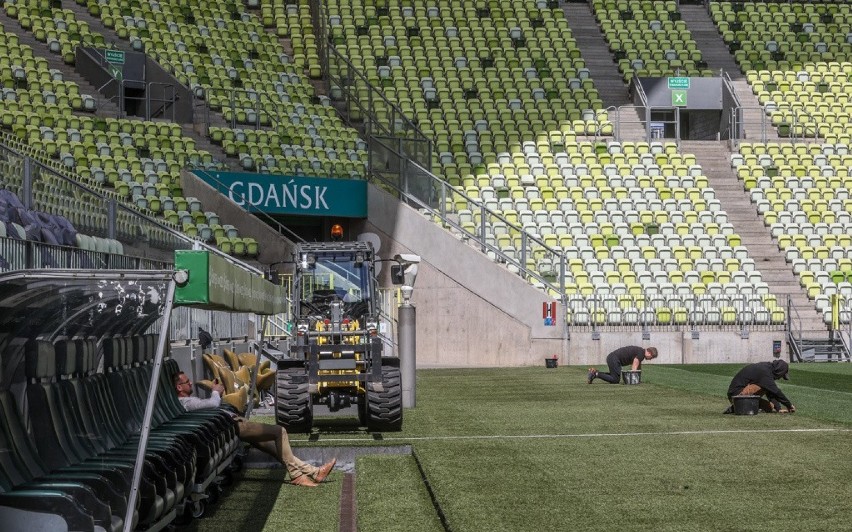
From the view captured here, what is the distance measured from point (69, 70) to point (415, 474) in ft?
86.0

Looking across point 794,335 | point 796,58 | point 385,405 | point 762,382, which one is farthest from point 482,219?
point 385,405

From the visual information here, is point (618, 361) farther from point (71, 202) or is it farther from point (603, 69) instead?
point (603, 69)

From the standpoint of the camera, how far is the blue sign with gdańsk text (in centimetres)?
3191

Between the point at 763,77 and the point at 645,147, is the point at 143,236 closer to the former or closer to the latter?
the point at 645,147

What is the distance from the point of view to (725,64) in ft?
147

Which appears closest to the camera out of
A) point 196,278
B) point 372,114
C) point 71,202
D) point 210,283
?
point 196,278

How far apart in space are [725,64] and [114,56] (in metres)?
20.6

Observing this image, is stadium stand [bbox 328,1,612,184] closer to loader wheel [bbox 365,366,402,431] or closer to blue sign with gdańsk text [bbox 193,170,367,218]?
blue sign with gdańsk text [bbox 193,170,367,218]

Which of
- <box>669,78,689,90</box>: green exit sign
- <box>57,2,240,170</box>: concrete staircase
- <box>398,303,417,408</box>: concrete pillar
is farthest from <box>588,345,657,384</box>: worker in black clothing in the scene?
<box>669,78,689,90</box>: green exit sign

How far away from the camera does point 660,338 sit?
32500 mm

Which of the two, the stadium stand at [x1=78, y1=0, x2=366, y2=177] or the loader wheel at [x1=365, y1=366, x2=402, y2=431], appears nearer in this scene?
the loader wheel at [x1=365, y1=366, x2=402, y2=431]

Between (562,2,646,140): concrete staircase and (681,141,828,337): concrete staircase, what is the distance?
181cm

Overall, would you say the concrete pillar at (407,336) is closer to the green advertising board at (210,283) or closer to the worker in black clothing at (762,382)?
the worker in black clothing at (762,382)

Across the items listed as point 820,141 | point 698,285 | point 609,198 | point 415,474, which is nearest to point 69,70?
point 609,198
